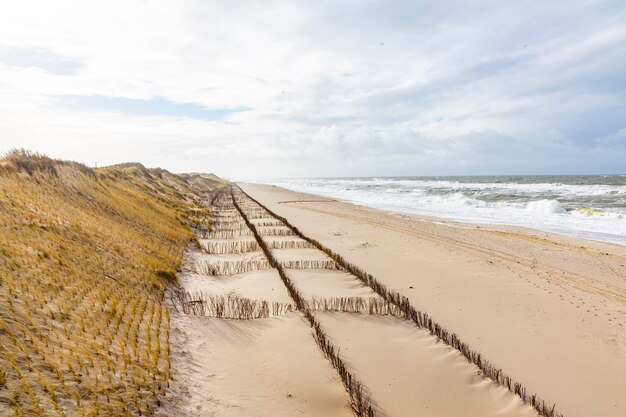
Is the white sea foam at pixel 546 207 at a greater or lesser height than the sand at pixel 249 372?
greater

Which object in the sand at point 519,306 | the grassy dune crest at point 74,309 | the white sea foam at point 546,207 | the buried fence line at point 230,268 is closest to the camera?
the grassy dune crest at point 74,309

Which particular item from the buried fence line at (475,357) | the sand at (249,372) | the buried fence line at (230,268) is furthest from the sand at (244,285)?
the buried fence line at (475,357)

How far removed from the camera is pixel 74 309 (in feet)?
16.6

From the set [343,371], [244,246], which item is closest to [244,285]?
[244,246]

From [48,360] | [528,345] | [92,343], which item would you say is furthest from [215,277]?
[528,345]

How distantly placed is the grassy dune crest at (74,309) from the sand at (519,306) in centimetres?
332

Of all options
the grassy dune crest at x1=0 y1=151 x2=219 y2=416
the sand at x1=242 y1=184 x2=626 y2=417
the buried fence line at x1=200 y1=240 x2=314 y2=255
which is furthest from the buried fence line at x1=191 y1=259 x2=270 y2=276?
the sand at x1=242 y1=184 x2=626 y2=417

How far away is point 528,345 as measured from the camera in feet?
21.4

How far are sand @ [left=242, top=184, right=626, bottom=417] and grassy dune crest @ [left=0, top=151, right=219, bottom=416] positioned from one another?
3.32m

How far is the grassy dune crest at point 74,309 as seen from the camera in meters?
3.51

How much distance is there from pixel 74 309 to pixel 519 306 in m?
8.95

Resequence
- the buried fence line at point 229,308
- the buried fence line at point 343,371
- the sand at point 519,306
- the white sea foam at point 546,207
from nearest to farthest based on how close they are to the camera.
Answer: the buried fence line at point 343,371 → the sand at point 519,306 → the buried fence line at point 229,308 → the white sea foam at point 546,207

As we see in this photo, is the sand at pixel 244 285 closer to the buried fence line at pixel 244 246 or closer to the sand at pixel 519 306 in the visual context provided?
the sand at pixel 519 306

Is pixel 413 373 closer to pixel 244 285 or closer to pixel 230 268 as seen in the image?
pixel 244 285
